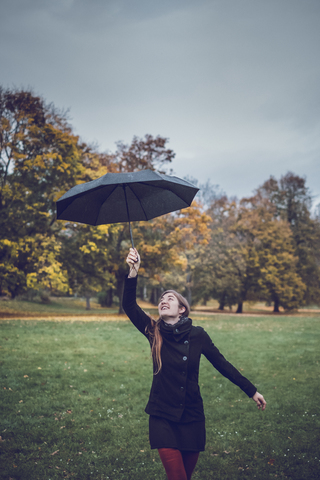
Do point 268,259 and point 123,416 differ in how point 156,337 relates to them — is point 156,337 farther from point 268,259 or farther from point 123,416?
point 268,259

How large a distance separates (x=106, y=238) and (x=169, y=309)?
1915cm

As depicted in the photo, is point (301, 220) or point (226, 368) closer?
point (226, 368)

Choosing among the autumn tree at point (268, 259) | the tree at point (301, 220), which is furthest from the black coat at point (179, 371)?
the tree at point (301, 220)

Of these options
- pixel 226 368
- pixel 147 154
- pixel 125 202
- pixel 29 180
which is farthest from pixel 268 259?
pixel 226 368

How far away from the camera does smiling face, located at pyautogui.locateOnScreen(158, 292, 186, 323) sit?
2.75m

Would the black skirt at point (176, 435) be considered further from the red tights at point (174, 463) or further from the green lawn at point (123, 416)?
the green lawn at point (123, 416)

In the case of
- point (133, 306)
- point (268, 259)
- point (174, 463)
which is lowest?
point (174, 463)

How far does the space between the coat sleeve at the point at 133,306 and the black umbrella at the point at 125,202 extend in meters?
0.85

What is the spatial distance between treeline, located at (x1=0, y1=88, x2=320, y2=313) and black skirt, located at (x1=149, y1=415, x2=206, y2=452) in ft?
50.2

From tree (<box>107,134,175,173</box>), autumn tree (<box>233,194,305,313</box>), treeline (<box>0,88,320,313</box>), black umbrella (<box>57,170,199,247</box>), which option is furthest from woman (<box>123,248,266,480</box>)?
autumn tree (<box>233,194,305,313</box>)

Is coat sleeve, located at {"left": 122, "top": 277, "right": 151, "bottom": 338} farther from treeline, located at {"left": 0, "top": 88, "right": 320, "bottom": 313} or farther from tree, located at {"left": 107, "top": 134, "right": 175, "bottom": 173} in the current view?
tree, located at {"left": 107, "top": 134, "right": 175, "bottom": 173}

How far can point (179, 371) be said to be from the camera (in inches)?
104

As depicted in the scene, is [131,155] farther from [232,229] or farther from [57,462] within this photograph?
[57,462]

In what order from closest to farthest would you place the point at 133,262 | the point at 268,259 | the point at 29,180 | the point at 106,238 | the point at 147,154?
the point at 133,262, the point at 29,180, the point at 106,238, the point at 147,154, the point at 268,259
